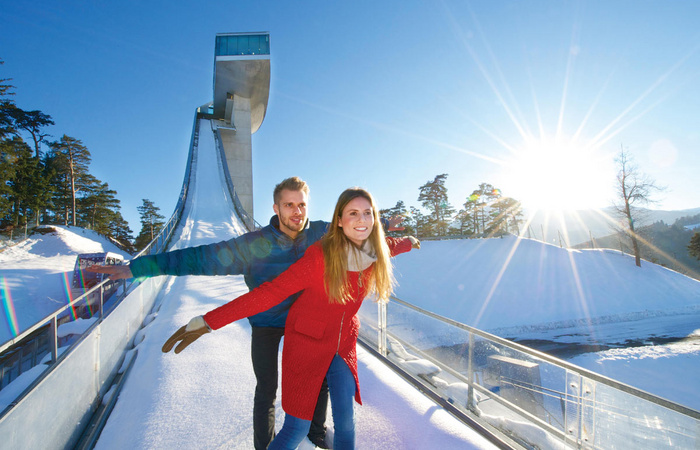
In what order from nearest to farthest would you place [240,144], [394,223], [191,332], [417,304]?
1. [191,332]
2. [394,223]
3. [417,304]
4. [240,144]

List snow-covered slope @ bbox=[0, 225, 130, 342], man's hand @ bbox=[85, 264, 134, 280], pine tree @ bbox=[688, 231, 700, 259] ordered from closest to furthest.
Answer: man's hand @ bbox=[85, 264, 134, 280] → snow-covered slope @ bbox=[0, 225, 130, 342] → pine tree @ bbox=[688, 231, 700, 259]

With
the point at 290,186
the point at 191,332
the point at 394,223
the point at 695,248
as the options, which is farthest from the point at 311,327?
the point at 695,248

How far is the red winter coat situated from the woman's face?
194 millimetres

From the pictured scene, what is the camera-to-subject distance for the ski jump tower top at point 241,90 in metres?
29.0

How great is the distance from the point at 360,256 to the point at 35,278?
735 inches

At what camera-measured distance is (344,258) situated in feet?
5.18

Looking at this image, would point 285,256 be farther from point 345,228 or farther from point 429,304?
point 429,304

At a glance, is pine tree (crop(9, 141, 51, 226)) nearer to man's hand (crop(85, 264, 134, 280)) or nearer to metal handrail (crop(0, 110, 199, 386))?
metal handrail (crop(0, 110, 199, 386))

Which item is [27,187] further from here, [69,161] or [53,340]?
[53,340]

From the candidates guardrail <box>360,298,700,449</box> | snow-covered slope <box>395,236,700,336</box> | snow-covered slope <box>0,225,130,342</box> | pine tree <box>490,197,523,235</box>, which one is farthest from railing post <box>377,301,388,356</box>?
pine tree <box>490,197,523,235</box>

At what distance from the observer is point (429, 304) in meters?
15.3

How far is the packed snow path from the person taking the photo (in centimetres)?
203

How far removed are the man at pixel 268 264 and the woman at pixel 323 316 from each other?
1.06 ft

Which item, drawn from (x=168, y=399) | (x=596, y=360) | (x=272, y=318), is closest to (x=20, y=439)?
(x=168, y=399)
